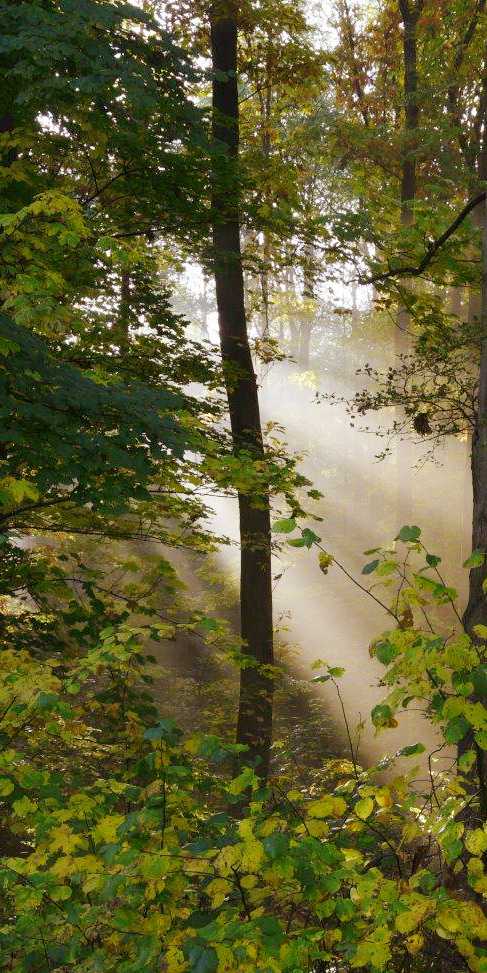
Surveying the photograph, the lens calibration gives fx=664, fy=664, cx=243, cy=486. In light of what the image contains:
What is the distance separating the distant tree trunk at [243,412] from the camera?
855 centimetres

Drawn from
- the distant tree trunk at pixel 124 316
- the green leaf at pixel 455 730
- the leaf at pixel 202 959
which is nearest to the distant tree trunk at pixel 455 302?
the distant tree trunk at pixel 124 316

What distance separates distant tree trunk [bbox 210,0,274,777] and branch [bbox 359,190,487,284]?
2.08 metres

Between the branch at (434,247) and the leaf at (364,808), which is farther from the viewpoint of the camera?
the branch at (434,247)

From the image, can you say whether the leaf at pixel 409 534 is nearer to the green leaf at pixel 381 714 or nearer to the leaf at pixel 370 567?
the leaf at pixel 370 567

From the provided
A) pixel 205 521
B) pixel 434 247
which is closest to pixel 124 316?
pixel 205 521

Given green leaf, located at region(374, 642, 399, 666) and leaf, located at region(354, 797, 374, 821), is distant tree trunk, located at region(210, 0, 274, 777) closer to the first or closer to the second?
leaf, located at region(354, 797, 374, 821)

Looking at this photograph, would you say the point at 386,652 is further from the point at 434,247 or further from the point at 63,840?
the point at 434,247

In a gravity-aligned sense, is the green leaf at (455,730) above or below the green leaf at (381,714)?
above

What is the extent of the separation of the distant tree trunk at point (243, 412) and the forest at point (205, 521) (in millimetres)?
41

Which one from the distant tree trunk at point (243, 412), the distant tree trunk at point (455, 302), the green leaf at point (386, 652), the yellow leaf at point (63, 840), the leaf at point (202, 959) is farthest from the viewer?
the distant tree trunk at point (455, 302)

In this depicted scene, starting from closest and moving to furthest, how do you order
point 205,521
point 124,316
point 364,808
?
point 364,808, point 124,316, point 205,521

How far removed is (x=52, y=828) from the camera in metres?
3.04

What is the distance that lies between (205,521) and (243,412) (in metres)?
1.59

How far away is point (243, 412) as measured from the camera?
900cm
